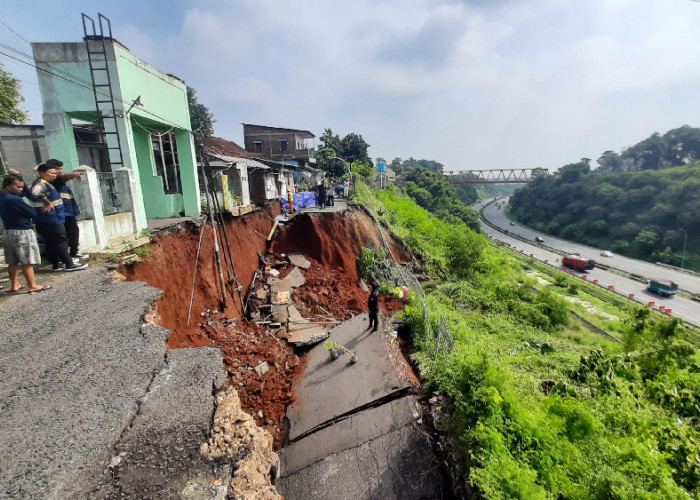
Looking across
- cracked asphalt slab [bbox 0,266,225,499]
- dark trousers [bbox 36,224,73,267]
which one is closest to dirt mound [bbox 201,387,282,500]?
cracked asphalt slab [bbox 0,266,225,499]

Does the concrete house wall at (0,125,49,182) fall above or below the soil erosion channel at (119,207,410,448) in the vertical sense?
above

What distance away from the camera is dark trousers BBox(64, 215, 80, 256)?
6343mm

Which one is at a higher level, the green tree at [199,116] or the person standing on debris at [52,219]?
the green tree at [199,116]

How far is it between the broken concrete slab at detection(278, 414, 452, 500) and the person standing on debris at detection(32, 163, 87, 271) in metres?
5.56

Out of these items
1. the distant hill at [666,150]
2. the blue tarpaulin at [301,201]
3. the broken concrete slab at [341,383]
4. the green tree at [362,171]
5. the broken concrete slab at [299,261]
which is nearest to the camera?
the broken concrete slab at [341,383]

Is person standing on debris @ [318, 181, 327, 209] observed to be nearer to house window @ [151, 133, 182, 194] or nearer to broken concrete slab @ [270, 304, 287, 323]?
house window @ [151, 133, 182, 194]

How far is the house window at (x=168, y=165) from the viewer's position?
11.6 metres

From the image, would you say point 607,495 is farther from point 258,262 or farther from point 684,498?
point 258,262

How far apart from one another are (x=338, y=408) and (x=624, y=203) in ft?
193

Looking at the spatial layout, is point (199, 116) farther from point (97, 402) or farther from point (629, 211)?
point (629, 211)

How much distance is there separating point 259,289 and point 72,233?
17.8 feet

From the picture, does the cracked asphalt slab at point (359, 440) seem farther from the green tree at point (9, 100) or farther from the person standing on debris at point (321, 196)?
the green tree at point (9, 100)

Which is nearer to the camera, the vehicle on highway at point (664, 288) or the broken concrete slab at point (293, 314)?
the broken concrete slab at point (293, 314)

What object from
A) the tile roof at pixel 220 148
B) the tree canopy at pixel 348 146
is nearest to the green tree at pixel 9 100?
the tile roof at pixel 220 148
